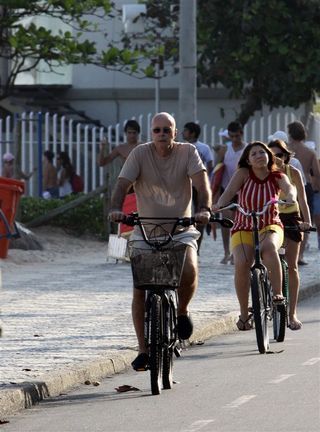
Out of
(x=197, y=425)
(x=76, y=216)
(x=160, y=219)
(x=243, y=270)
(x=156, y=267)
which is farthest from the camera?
(x=76, y=216)

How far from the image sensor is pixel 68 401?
9.75m

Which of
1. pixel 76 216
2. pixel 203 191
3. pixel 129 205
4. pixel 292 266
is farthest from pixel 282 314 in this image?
pixel 76 216

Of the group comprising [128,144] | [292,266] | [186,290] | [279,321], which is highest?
[128,144]

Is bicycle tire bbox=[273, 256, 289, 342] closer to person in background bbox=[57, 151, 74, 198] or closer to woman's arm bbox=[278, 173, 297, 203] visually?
woman's arm bbox=[278, 173, 297, 203]

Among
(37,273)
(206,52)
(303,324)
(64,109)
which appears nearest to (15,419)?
(303,324)

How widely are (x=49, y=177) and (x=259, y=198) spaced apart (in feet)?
46.9

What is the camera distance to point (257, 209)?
12453 mm

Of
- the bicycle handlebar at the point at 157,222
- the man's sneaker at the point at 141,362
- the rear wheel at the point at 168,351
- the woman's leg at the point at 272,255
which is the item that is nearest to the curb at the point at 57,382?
the man's sneaker at the point at 141,362

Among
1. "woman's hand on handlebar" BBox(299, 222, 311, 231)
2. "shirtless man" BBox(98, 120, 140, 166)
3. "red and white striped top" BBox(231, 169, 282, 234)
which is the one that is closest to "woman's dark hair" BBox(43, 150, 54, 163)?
"shirtless man" BBox(98, 120, 140, 166)

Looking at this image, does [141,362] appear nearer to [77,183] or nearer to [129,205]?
[129,205]

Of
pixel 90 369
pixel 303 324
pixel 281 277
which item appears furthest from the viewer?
pixel 303 324

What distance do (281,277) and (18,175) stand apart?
37.0ft

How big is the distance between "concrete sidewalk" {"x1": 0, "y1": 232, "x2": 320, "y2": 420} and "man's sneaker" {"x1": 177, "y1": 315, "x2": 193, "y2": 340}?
2.49 feet

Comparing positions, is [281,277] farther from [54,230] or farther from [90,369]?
[54,230]
